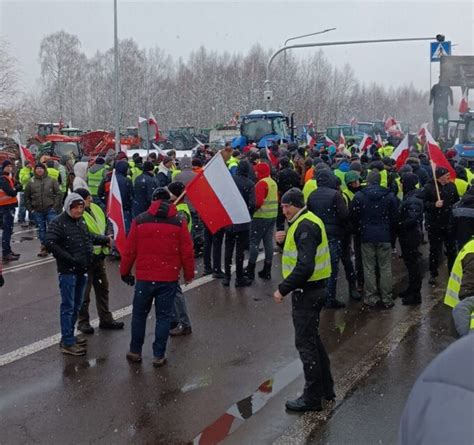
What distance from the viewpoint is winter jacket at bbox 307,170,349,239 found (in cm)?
863

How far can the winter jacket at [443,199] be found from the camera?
32.9 feet

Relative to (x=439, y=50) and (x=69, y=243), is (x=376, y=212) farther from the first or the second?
(x=439, y=50)

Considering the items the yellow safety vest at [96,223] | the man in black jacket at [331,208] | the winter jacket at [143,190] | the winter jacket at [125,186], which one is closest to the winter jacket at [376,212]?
the man in black jacket at [331,208]

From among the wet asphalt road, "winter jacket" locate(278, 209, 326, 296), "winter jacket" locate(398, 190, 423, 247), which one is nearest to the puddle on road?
the wet asphalt road

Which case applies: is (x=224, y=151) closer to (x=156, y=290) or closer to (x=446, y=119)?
(x=156, y=290)

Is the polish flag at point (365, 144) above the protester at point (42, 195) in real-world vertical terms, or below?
above

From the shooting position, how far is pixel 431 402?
1.88 metres

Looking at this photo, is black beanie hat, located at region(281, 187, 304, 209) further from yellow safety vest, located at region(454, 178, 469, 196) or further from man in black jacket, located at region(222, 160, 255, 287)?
yellow safety vest, located at region(454, 178, 469, 196)

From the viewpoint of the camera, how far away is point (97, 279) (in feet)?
26.9

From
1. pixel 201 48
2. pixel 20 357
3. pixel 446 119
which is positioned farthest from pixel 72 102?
→ pixel 20 357

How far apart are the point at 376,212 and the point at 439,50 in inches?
622

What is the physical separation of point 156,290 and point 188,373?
2.97ft

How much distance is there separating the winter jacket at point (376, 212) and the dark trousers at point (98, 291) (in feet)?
11.3

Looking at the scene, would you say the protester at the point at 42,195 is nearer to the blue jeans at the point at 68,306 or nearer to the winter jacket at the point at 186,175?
the winter jacket at the point at 186,175
